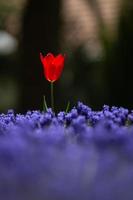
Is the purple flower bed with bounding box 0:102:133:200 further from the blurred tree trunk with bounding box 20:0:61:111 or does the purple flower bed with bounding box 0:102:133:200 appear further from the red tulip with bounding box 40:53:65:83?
the blurred tree trunk with bounding box 20:0:61:111

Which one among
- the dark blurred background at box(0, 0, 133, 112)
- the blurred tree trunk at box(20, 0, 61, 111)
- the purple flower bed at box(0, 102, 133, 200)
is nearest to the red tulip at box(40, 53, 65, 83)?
the purple flower bed at box(0, 102, 133, 200)

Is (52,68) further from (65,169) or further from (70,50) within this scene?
(70,50)

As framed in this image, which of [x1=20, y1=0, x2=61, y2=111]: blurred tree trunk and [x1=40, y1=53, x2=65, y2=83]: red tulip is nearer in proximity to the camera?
[x1=40, y1=53, x2=65, y2=83]: red tulip

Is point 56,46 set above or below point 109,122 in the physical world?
above

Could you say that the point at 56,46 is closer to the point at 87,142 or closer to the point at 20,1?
the point at 20,1

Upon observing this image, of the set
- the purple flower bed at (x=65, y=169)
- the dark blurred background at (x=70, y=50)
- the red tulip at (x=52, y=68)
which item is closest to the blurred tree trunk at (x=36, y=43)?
the dark blurred background at (x=70, y=50)

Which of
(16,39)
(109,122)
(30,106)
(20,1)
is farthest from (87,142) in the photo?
(20,1)

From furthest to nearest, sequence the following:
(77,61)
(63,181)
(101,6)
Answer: (101,6) → (77,61) → (63,181)

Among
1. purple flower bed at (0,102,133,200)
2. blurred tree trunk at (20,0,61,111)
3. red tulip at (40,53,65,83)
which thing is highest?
blurred tree trunk at (20,0,61,111)
